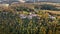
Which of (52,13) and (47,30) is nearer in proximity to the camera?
(47,30)

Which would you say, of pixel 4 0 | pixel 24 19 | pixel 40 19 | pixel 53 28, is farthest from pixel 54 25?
pixel 4 0

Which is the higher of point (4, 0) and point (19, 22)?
point (4, 0)

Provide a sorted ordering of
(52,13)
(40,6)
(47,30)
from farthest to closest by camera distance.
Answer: (40,6)
(52,13)
(47,30)

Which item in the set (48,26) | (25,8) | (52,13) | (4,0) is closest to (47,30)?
(48,26)

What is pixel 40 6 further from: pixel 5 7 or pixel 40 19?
pixel 5 7

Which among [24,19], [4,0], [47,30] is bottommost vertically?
[47,30]

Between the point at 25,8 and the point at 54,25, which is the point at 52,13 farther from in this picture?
the point at 25,8

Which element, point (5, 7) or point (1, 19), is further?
point (5, 7)

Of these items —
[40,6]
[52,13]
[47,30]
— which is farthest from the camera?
[40,6]

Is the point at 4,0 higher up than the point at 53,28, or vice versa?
the point at 4,0
